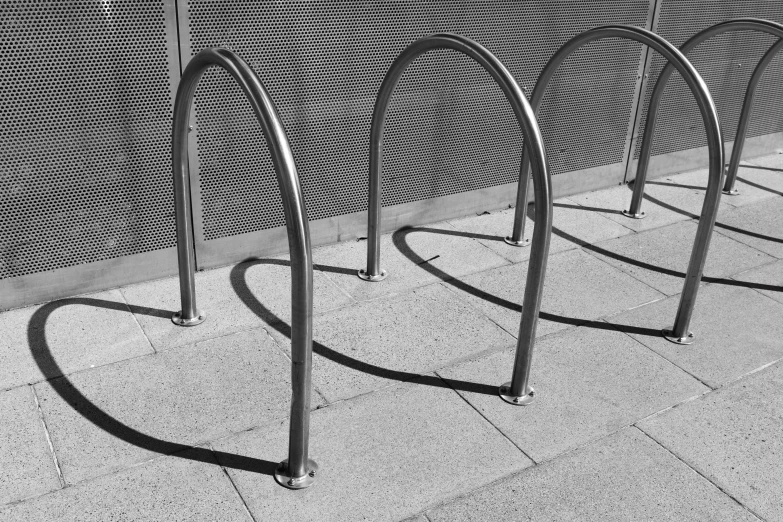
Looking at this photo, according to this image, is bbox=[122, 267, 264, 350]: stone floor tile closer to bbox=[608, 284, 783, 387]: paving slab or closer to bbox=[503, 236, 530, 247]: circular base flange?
bbox=[503, 236, 530, 247]: circular base flange

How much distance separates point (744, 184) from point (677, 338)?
3.10m

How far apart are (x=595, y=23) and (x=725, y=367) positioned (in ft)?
9.51

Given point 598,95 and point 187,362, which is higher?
point 598,95

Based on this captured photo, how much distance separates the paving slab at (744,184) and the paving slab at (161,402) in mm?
4267

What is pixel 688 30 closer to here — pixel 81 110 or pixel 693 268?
pixel 693 268

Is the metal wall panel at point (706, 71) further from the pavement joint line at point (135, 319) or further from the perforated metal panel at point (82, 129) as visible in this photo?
the pavement joint line at point (135, 319)

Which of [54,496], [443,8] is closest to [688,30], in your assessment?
[443,8]

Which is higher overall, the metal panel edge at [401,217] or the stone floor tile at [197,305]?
the metal panel edge at [401,217]

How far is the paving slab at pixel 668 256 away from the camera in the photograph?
16.9 feet

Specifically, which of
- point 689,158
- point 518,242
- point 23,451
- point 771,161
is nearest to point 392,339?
point 518,242

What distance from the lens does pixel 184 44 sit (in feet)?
13.9


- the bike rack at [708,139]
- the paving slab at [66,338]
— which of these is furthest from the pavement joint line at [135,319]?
the bike rack at [708,139]

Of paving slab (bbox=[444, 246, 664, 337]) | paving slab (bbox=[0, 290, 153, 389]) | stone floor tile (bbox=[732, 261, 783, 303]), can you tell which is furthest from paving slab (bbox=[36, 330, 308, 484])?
stone floor tile (bbox=[732, 261, 783, 303])

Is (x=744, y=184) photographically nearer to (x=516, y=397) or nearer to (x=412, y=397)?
(x=516, y=397)
